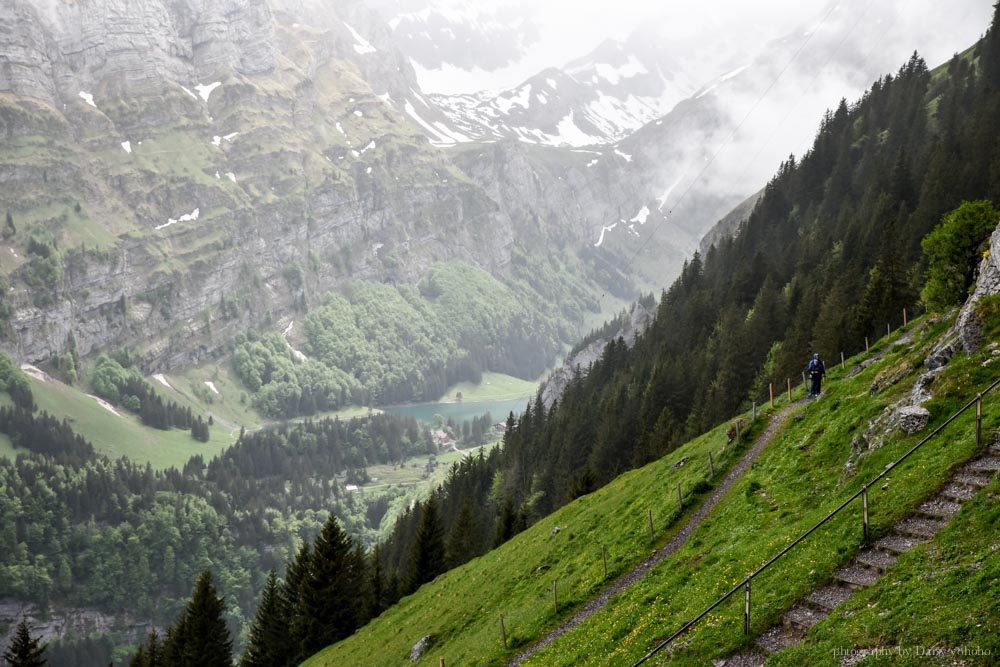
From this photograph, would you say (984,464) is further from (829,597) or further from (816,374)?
(816,374)

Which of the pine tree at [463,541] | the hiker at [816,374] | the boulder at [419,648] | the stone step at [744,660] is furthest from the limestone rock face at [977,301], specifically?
the pine tree at [463,541]

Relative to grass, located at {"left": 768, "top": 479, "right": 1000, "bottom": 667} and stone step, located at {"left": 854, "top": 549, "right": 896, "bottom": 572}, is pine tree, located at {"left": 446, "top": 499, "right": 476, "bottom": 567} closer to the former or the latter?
stone step, located at {"left": 854, "top": 549, "right": 896, "bottom": 572}

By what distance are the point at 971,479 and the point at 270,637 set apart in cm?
6978

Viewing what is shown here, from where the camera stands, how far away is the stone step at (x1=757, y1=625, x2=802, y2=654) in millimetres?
19766

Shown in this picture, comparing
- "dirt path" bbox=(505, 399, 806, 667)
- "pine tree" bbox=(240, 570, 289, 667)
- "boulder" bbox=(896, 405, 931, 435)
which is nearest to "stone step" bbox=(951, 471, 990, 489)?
"boulder" bbox=(896, 405, 931, 435)

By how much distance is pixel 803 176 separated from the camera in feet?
446

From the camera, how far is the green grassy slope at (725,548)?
22125mm

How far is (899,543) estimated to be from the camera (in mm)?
21109

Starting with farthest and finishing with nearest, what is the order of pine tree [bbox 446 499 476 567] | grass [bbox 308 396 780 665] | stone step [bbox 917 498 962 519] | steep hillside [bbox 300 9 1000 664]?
pine tree [bbox 446 499 476 567] → steep hillside [bbox 300 9 1000 664] → grass [bbox 308 396 780 665] → stone step [bbox 917 498 962 519]

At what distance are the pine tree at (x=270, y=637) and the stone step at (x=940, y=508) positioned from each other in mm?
67136

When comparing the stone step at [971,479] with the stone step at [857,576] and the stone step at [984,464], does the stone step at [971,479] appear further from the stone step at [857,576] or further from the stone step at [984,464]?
the stone step at [857,576]

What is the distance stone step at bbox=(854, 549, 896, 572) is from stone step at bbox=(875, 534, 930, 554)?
6.7 inches

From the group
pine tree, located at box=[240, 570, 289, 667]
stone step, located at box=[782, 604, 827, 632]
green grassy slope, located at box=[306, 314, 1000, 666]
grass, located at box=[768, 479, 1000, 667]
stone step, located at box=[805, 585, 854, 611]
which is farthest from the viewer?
pine tree, located at box=[240, 570, 289, 667]

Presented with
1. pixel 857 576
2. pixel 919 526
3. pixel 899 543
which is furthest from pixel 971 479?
pixel 857 576
